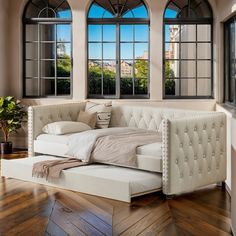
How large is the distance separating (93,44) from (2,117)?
179cm

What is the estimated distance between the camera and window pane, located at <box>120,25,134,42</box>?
25.5ft

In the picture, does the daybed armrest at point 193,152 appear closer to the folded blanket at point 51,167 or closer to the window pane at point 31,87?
the folded blanket at point 51,167

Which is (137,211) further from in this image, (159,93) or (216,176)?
(159,93)

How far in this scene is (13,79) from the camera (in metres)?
8.02

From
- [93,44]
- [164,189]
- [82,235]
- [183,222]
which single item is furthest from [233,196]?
[93,44]

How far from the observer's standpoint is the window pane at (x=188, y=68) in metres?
7.77

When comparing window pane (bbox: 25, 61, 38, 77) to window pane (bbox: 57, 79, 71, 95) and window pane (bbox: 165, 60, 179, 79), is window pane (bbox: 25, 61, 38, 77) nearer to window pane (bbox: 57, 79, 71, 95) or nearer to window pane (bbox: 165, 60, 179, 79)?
window pane (bbox: 57, 79, 71, 95)

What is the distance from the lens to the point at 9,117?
7.43 metres

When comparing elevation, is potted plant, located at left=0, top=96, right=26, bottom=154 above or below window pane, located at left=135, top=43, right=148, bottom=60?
below

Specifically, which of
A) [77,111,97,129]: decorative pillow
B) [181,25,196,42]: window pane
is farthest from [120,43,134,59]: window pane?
[77,111,97,129]: decorative pillow

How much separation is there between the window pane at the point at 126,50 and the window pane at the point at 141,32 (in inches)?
6.3

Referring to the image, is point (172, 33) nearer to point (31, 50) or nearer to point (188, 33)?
point (188, 33)

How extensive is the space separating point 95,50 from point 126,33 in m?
0.55

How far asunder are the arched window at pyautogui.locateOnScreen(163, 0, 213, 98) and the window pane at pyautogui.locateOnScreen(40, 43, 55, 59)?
179 centimetres
